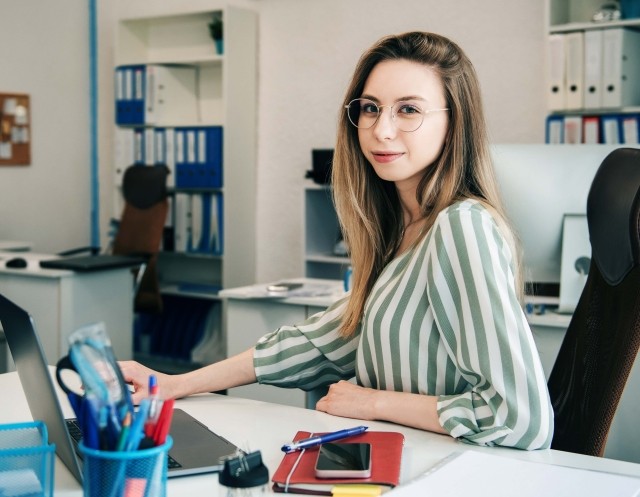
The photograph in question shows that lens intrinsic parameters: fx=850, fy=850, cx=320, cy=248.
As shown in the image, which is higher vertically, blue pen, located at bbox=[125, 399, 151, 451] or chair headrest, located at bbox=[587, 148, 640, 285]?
chair headrest, located at bbox=[587, 148, 640, 285]

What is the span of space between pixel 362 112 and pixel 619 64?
270 centimetres

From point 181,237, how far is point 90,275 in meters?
1.31

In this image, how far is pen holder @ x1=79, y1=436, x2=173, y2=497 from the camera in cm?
81

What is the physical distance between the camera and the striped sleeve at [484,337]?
3.92 feet

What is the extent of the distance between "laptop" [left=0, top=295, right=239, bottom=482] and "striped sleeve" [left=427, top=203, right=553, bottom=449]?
0.35 m

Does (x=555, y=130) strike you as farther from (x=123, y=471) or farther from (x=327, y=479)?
(x=123, y=471)

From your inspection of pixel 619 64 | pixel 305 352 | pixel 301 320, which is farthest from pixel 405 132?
pixel 619 64

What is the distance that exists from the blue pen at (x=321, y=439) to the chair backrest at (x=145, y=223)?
3.48 m

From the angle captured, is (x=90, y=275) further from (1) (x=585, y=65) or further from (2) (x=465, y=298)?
(2) (x=465, y=298)

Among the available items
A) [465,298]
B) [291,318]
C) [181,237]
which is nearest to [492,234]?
[465,298]

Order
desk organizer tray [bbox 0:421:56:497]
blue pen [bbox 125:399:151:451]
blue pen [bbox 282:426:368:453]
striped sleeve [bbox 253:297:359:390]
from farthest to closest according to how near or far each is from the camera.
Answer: striped sleeve [bbox 253:297:359:390], blue pen [bbox 282:426:368:453], desk organizer tray [bbox 0:421:56:497], blue pen [bbox 125:399:151:451]

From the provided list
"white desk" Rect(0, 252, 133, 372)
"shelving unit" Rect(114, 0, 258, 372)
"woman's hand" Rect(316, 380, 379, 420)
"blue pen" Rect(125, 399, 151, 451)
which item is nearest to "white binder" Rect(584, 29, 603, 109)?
"shelving unit" Rect(114, 0, 258, 372)

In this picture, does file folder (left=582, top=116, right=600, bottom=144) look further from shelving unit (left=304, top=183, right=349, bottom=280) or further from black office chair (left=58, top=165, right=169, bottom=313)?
black office chair (left=58, top=165, right=169, bottom=313)

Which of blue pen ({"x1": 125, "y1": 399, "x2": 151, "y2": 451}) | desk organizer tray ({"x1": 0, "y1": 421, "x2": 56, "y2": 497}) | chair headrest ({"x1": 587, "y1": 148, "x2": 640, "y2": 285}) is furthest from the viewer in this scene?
chair headrest ({"x1": 587, "y1": 148, "x2": 640, "y2": 285})
